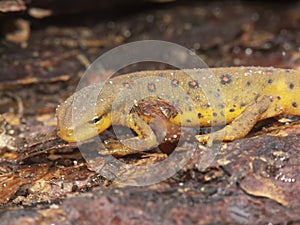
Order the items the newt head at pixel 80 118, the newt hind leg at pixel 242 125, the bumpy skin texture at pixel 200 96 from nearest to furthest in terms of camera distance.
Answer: the newt hind leg at pixel 242 125 → the newt head at pixel 80 118 → the bumpy skin texture at pixel 200 96

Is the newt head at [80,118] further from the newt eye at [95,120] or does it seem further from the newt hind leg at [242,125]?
the newt hind leg at [242,125]

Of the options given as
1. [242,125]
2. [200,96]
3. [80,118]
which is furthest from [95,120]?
[242,125]

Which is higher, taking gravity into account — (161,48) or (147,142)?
(161,48)

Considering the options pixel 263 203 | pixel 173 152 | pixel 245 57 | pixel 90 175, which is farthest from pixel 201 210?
pixel 245 57

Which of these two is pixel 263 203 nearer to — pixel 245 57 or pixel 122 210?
pixel 122 210

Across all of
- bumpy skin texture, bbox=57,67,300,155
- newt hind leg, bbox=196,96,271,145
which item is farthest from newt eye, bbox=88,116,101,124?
newt hind leg, bbox=196,96,271,145

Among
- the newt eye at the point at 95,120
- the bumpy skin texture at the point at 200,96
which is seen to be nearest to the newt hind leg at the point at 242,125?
the bumpy skin texture at the point at 200,96

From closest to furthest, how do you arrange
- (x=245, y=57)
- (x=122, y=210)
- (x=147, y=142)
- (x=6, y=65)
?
(x=122, y=210)
(x=147, y=142)
(x=6, y=65)
(x=245, y=57)
